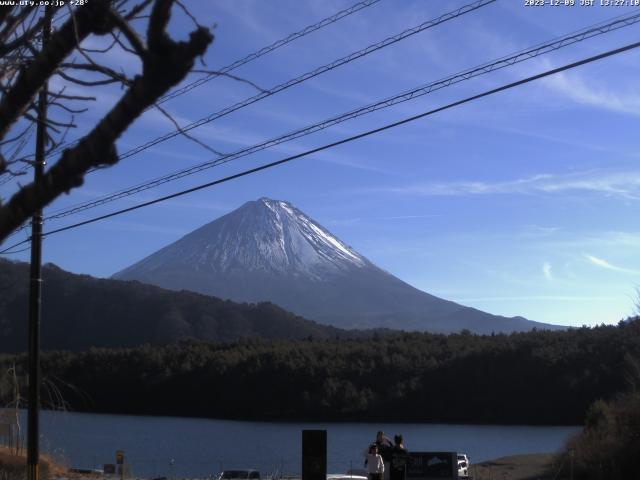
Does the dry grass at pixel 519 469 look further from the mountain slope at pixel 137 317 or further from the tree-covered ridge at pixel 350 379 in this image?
the mountain slope at pixel 137 317

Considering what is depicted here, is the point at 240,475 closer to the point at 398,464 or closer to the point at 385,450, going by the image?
the point at 385,450

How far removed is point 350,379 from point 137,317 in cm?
5588

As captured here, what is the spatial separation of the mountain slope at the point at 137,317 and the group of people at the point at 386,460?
106408mm

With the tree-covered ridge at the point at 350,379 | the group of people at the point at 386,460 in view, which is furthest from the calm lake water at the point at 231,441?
the group of people at the point at 386,460

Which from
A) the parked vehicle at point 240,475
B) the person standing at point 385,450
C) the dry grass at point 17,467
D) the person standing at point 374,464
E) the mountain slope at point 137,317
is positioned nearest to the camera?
the person standing at point 374,464

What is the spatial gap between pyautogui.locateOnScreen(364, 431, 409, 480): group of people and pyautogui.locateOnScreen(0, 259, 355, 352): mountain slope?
349 ft

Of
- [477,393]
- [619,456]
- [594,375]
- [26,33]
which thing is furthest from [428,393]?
[26,33]

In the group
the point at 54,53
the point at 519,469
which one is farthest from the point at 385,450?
the point at 519,469

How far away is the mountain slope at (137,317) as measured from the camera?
131m

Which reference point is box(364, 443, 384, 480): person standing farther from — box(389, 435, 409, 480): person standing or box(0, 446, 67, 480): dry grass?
box(0, 446, 67, 480): dry grass

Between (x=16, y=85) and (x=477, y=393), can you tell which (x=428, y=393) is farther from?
(x=16, y=85)

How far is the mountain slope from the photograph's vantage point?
131 m

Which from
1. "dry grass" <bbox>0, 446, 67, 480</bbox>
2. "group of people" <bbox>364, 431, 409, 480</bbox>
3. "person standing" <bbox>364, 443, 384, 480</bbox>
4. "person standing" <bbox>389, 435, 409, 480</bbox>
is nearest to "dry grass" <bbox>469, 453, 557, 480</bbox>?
"dry grass" <bbox>0, 446, 67, 480</bbox>

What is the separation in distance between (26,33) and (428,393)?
277 feet
